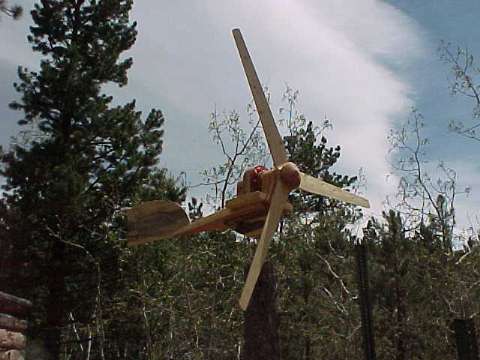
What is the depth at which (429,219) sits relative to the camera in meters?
13.1

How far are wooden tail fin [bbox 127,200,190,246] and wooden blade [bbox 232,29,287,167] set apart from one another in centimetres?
117

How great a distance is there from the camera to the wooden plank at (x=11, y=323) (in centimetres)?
418

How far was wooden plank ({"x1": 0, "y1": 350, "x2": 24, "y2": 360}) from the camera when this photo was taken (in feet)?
13.6

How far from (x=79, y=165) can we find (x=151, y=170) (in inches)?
60.8

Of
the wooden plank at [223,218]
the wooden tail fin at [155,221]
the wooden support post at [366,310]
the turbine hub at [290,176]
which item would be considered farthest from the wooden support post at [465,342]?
the wooden tail fin at [155,221]

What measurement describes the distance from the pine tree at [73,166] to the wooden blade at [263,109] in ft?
20.6

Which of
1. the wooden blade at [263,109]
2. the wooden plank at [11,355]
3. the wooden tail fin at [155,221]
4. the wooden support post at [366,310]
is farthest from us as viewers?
the wooden support post at [366,310]

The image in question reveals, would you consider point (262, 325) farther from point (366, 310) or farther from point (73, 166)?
point (73, 166)

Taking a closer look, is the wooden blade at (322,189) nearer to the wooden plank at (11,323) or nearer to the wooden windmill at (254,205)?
the wooden windmill at (254,205)

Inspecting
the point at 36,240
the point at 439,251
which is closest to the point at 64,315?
the point at 36,240

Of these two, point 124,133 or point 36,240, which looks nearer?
point 36,240

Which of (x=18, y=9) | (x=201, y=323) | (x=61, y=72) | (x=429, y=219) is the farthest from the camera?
(x=429, y=219)

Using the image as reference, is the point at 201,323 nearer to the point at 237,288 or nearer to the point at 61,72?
the point at 237,288

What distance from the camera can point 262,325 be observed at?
5.43 meters
